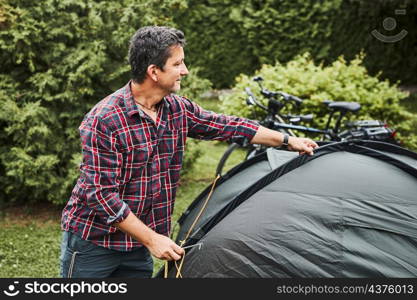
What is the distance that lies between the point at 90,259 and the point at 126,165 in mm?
495

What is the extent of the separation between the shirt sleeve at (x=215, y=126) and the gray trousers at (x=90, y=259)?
65 cm

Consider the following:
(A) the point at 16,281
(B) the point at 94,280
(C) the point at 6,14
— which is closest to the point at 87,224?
(B) the point at 94,280

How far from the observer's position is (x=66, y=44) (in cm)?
536

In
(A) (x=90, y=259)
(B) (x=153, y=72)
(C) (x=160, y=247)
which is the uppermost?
(B) (x=153, y=72)

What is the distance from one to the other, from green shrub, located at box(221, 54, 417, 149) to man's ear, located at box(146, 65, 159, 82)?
4.63m

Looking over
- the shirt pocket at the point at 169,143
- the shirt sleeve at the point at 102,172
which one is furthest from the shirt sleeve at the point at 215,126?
the shirt sleeve at the point at 102,172

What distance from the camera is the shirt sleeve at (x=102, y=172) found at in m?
2.17

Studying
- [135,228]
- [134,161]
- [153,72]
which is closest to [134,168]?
[134,161]

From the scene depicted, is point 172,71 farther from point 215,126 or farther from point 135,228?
point 135,228

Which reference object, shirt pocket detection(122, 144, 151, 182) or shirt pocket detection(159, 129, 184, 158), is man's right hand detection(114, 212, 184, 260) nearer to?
shirt pocket detection(122, 144, 151, 182)

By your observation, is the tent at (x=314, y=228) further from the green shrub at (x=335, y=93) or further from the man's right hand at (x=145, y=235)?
the green shrub at (x=335, y=93)

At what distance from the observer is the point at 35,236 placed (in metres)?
4.90

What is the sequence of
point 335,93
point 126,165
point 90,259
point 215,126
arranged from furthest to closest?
point 335,93 → point 215,126 → point 90,259 → point 126,165

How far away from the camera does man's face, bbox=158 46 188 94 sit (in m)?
2.27
